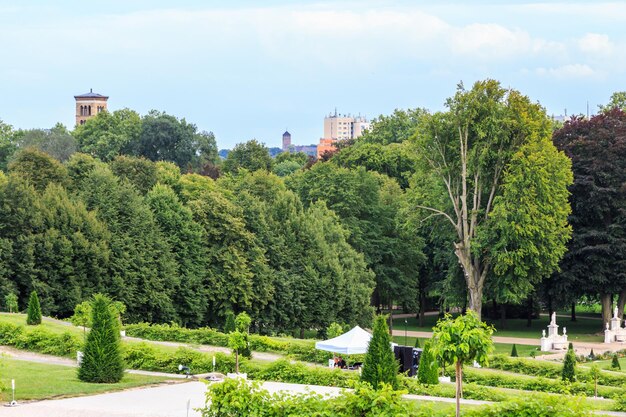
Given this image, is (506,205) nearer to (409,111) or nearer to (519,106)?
(519,106)

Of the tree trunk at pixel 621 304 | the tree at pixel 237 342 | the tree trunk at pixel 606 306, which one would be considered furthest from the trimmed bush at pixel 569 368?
the tree trunk at pixel 621 304

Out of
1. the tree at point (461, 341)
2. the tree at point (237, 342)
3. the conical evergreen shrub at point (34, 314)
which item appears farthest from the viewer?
the conical evergreen shrub at point (34, 314)

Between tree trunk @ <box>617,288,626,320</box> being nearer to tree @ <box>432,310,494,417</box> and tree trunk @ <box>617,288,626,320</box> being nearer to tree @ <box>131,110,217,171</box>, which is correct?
tree @ <box>432,310,494,417</box>

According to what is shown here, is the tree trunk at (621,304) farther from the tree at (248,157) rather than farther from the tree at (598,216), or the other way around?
the tree at (248,157)

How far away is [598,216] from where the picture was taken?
A: 210 ft

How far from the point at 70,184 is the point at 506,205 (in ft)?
84.7

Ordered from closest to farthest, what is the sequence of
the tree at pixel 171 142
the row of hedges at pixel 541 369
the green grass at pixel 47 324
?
the row of hedges at pixel 541 369, the green grass at pixel 47 324, the tree at pixel 171 142

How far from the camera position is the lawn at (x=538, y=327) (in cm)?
6427

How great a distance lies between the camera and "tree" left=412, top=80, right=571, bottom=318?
58875 millimetres

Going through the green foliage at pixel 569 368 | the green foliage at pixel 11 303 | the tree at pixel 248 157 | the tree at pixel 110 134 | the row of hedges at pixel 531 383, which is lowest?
the row of hedges at pixel 531 383

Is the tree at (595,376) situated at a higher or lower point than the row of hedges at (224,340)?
lower

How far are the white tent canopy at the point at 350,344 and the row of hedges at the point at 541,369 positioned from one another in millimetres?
7054

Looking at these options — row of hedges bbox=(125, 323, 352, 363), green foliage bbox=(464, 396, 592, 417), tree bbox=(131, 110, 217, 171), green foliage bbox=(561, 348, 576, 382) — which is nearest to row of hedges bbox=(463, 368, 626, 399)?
green foliage bbox=(561, 348, 576, 382)

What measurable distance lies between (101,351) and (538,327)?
43.5 m
